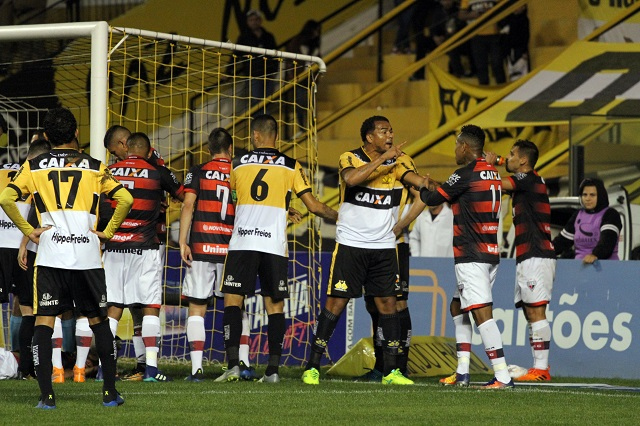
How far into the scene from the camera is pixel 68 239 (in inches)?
300

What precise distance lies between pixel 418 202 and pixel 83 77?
5.63 m

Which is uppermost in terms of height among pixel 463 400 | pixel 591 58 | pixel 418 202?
pixel 591 58

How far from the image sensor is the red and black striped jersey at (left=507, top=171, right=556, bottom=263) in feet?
35.0

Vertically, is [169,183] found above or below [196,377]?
above

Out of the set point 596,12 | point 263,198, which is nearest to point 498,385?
point 263,198

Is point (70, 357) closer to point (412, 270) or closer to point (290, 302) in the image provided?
point (290, 302)

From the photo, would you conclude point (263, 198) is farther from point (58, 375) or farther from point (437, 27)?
point (437, 27)

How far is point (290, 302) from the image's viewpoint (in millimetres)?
13031

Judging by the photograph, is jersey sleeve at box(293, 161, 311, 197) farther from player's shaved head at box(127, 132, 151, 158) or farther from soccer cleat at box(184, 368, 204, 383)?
soccer cleat at box(184, 368, 204, 383)

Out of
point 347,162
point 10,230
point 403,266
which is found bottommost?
point 403,266

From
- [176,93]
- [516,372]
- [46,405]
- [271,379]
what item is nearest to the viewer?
[46,405]

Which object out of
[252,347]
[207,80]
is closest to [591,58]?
[207,80]

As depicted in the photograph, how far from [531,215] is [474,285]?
164cm

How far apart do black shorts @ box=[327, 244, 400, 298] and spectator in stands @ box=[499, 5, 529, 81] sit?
10.1 metres
